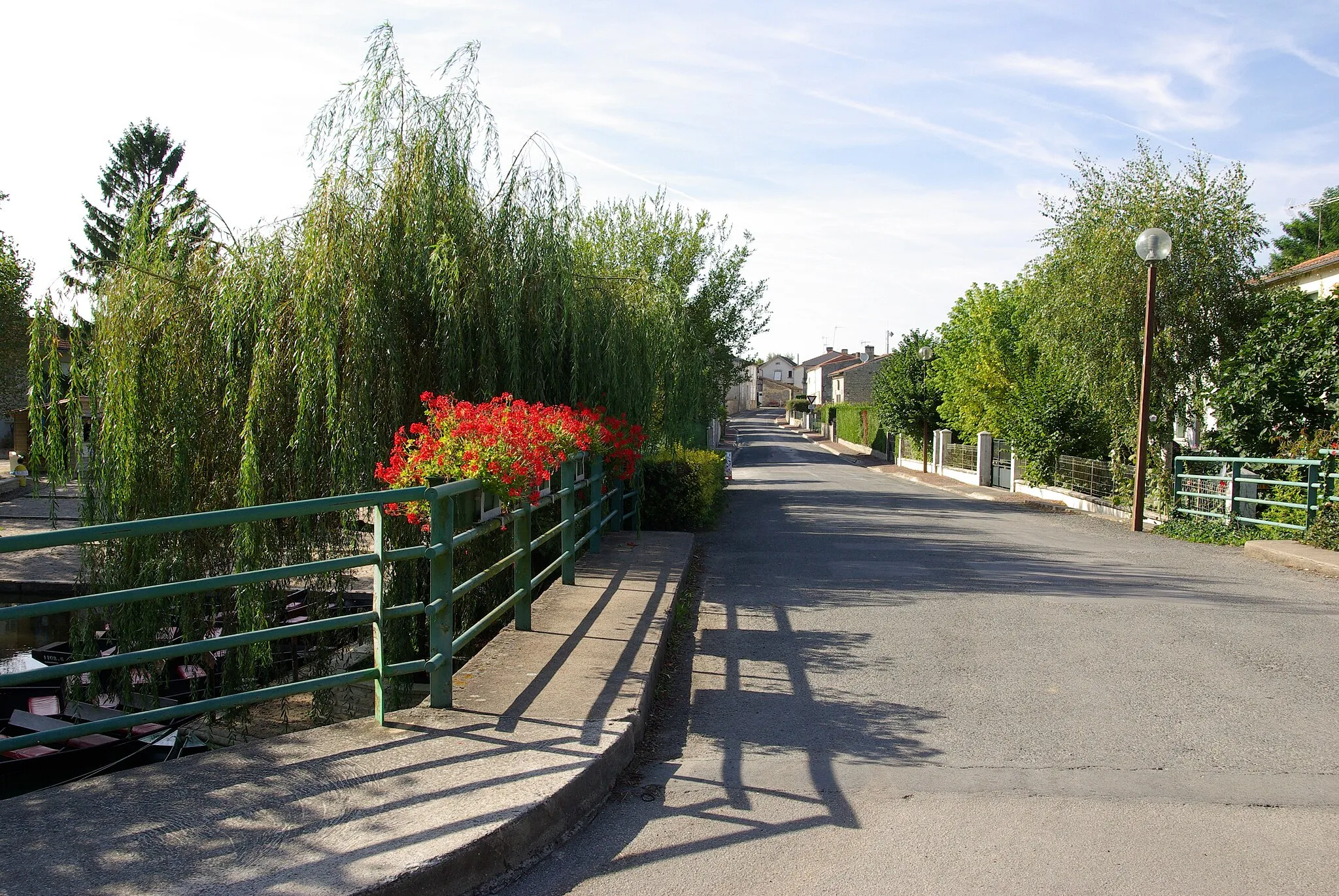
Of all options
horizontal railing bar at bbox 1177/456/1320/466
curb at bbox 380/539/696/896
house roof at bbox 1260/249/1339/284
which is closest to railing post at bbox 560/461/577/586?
curb at bbox 380/539/696/896

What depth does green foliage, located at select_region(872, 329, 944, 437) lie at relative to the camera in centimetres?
4028

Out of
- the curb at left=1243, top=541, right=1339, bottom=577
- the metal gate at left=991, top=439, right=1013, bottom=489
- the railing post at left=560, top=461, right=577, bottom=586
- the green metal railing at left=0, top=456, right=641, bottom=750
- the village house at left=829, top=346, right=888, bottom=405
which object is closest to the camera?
the green metal railing at left=0, top=456, right=641, bottom=750

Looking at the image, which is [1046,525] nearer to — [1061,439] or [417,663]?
[1061,439]

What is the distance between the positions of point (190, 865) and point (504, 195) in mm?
7379

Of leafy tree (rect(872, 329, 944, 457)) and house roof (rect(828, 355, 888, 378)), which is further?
house roof (rect(828, 355, 888, 378))

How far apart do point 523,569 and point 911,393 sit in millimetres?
36682

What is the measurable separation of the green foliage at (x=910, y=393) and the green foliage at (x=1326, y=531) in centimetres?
2498

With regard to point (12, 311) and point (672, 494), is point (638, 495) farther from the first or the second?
point (12, 311)

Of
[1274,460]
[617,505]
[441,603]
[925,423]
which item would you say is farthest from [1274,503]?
[925,423]

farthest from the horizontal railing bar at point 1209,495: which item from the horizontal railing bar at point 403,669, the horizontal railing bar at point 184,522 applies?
the horizontal railing bar at point 184,522

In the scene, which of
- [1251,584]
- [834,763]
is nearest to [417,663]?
[834,763]

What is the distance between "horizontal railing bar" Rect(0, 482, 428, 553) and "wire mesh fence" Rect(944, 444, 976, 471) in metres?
29.7

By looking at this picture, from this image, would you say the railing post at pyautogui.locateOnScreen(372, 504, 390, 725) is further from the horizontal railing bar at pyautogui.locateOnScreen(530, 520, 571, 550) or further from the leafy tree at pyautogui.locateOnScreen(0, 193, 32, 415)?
the leafy tree at pyautogui.locateOnScreen(0, 193, 32, 415)

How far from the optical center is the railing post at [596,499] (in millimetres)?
9664
